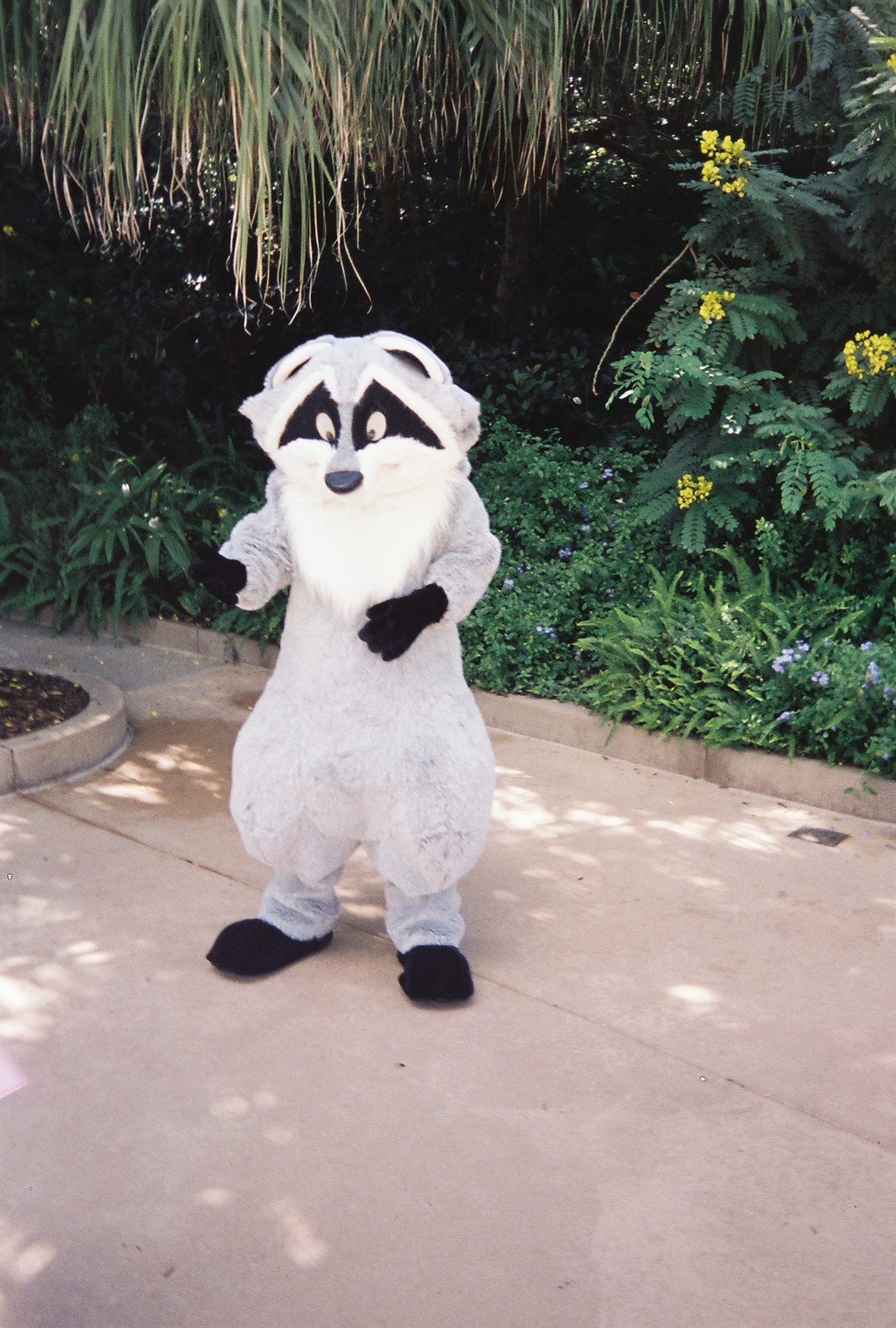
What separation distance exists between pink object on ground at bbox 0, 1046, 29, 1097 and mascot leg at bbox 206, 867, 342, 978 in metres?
0.60

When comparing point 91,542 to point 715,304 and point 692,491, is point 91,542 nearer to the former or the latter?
point 692,491

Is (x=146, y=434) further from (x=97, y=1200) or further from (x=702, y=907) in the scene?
(x=97, y=1200)

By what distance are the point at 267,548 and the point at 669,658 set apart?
2403 mm

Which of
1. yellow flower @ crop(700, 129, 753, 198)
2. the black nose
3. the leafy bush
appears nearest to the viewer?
the black nose

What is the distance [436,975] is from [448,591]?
3.37 ft

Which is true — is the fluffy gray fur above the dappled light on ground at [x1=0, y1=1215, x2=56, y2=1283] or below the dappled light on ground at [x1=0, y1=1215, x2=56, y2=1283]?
above

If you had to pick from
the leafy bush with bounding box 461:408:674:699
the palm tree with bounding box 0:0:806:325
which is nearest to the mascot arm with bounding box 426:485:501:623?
the palm tree with bounding box 0:0:806:325

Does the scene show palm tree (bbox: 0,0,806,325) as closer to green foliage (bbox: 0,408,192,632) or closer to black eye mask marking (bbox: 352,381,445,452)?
black eye mask marking (bbox: 352,381,445,452)

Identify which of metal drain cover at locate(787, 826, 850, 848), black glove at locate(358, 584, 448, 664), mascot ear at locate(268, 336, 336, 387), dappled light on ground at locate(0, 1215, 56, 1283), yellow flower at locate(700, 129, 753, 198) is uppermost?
yellow flower at locate(700, 129, 753, 198)

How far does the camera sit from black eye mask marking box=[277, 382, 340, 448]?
2.94 meters

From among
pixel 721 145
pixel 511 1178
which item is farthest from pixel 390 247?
pixel 511 1178

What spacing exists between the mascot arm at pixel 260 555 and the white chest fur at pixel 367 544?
12 centimetres

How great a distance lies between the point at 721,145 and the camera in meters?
4.98

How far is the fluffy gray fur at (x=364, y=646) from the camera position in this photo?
2957 mm
